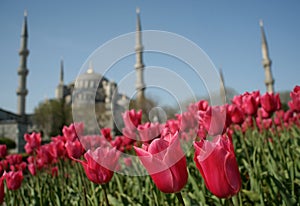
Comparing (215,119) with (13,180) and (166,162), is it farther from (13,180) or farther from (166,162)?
(13,180)

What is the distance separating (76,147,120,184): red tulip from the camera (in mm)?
931

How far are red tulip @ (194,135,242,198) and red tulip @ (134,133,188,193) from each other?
51 millimetres

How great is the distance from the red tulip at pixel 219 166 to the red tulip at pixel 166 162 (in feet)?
0.17

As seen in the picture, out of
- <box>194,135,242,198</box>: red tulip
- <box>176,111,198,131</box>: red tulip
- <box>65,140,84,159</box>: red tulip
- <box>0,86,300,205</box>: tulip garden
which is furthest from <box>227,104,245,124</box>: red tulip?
<box>194,135,242,198</box>: red tulip

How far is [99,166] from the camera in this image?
945 mm

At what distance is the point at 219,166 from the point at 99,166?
48cm

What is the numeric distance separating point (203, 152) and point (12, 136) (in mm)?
20663

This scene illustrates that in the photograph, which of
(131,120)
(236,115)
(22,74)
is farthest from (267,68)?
(131,120)

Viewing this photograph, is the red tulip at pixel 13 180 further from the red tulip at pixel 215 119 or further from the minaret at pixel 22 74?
the minaret at pixel 22 74

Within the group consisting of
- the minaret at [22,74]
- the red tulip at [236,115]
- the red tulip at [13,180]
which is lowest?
the red tulip at [13,180]

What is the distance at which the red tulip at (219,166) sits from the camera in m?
0.60

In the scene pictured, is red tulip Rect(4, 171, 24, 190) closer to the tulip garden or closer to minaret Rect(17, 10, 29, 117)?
the tulip garden

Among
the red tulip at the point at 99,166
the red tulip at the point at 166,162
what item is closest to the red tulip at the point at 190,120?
the red tulip at the point at 99,166

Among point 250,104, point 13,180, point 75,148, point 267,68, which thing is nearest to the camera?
point 75,148
